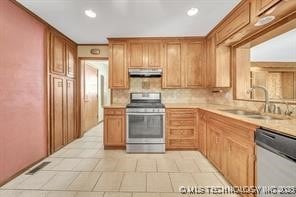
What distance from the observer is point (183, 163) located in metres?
3.31

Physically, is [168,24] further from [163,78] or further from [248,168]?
[248,168]

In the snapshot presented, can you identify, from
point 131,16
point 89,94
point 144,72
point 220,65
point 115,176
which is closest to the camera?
point 115,176

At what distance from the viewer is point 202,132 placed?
12.0 feet

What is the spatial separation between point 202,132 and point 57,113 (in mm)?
2889

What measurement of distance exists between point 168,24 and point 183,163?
2.47 m

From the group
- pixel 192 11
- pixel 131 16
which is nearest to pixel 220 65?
pixel 192 11

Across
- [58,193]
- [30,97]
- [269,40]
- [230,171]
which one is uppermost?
[269,40]

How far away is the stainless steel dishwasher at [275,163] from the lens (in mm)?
1340

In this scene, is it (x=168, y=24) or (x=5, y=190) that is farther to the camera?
(x=168, y=24)

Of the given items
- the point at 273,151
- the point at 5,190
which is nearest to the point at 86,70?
the point at 5,190

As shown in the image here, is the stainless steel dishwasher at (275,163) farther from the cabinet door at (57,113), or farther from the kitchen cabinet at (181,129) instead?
the cabinet door at (57,113)

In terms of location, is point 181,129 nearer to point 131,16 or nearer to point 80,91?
point 131,16

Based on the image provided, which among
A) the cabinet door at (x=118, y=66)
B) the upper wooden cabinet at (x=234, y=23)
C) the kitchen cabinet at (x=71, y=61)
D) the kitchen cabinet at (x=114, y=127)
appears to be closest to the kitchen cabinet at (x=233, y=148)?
the upper wooden cabinet at (x=234, y=23)

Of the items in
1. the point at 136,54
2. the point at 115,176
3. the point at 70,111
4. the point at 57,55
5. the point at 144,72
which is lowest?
the point at 115,176
